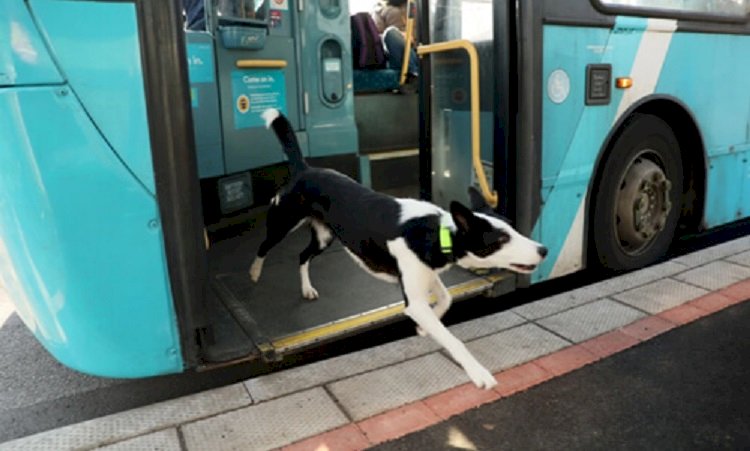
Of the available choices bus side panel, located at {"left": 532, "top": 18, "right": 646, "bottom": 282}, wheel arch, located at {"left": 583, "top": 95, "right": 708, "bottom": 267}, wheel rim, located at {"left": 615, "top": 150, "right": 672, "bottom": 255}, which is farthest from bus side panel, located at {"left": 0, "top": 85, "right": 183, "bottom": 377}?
wheel rim, located at {"left": 615, "top": 150, "right": 672, "bottom": 255}

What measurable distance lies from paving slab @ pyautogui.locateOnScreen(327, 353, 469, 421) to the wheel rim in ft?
5.67

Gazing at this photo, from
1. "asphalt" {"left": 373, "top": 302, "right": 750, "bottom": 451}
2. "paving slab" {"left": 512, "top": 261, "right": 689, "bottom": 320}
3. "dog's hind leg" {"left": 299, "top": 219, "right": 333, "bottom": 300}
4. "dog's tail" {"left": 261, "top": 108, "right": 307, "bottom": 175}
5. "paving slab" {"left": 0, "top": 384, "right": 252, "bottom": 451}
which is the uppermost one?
"dog's tail" {"left": 261, "top": 108, "right": 307, "bottom": 175}

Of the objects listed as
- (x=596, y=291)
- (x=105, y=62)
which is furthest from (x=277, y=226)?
(x=596, y=291)

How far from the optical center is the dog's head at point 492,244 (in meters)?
2.43

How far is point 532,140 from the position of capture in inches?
119

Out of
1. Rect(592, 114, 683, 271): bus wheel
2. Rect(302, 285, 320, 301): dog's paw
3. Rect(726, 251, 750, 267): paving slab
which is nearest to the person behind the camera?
Rect(302, 285, 320, 301): dog's paw

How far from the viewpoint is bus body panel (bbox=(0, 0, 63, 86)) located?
183 cm

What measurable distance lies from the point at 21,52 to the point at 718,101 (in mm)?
3958

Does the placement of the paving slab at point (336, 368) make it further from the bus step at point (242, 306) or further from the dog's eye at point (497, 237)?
the dog's eye at point (497, 237)

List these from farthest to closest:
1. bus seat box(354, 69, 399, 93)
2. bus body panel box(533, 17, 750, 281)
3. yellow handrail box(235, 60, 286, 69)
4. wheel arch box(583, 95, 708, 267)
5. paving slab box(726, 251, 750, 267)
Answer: bus seat box(354, 69, 399, 93) → yellow handrail box(235, 60, 286, 69) → paving slab box(726, 251, 750, 267) → wheel arch box(583, 95, 708, 267) → bus body panel box(533, 17, 750, 281)

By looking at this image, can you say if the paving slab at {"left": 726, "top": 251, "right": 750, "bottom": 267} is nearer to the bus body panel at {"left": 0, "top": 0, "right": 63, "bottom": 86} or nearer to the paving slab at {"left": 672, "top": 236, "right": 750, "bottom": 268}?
the paving slab at {"left": 672, "top": 236, "right": 750, "bottom": 268}

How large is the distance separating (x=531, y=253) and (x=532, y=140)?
0.83m

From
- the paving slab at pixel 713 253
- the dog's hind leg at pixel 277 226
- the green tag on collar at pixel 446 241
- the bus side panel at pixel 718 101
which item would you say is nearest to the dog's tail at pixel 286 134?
the dog's hind leg at pixel 277 226

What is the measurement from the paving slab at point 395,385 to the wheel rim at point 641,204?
1.73 meters
